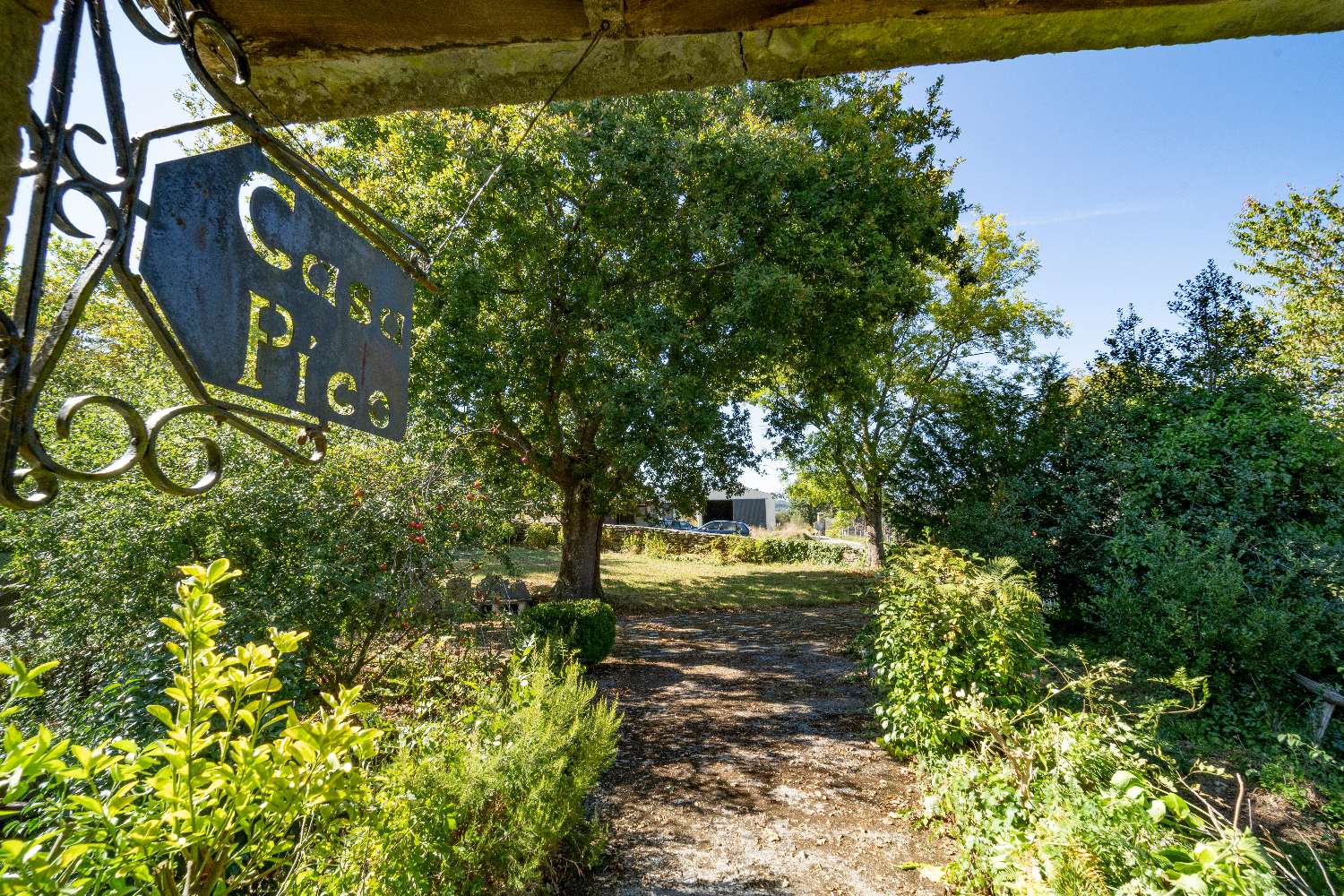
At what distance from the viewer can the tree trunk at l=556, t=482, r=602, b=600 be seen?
1173cm

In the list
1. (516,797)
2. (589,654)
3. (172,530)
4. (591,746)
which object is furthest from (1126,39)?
(589,654)

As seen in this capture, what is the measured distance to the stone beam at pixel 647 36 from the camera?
1607 mm

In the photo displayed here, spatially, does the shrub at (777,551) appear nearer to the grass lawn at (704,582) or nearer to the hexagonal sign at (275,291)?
the grass lawn at (704,582)

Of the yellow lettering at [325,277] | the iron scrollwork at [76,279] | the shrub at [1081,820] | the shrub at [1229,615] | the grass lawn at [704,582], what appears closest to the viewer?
the iron scrollwork at [76,279]

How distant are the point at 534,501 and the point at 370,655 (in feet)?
7.12

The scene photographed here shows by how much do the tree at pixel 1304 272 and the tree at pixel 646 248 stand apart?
19.4ft

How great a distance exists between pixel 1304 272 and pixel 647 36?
1489 cm

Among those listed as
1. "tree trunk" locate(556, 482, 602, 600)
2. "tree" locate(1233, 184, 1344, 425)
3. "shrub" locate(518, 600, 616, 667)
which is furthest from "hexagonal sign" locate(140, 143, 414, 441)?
"tree" locate(1233, 184, 1344, 425)

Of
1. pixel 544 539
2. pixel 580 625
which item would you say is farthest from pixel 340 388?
pixel 544 539

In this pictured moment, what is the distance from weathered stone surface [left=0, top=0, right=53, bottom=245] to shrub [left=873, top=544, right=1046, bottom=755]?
522 centimetres

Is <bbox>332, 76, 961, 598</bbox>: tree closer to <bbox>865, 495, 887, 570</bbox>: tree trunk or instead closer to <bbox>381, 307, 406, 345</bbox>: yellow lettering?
<bbox>381, 307, 406, 345</bbox>: yellow lettering

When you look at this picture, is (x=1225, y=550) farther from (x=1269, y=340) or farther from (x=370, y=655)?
(x=370, y=655)

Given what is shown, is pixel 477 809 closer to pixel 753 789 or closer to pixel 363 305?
pixel 363 305

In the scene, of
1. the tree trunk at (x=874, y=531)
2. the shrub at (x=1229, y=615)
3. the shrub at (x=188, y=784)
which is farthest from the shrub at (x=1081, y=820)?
the tree trunk at (x=874, y=531)
